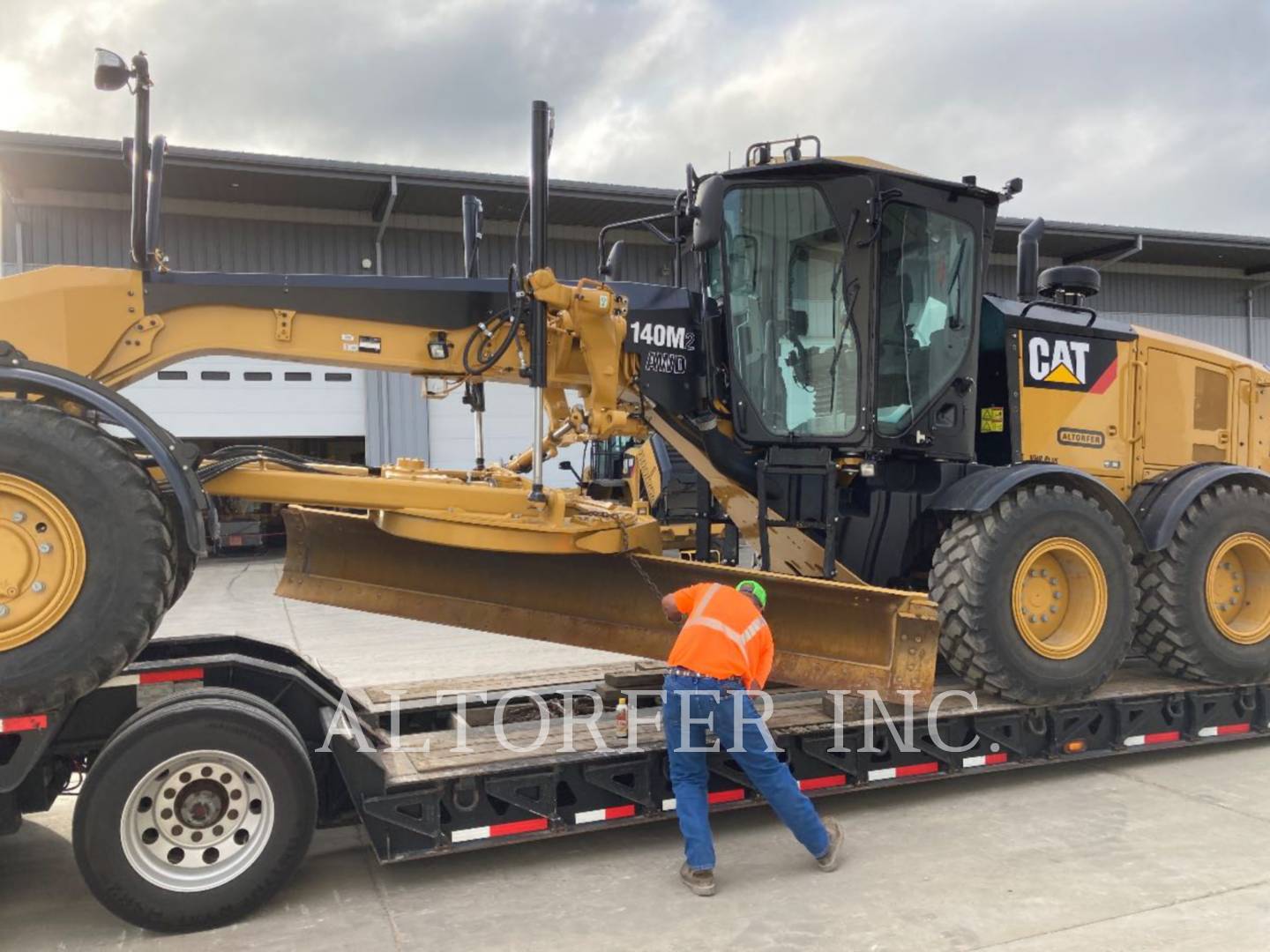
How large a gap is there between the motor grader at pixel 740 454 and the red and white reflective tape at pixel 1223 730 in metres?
0.30

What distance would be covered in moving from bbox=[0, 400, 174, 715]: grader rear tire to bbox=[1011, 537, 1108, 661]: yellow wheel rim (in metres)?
4.31

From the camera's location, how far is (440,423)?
785 inches

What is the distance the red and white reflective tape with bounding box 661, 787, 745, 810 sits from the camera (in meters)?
4.70

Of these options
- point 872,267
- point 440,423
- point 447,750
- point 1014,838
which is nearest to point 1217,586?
point 1014,838

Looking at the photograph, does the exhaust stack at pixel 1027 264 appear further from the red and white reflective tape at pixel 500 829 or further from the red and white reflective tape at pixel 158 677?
the red and white reflective tape at pixel 158 677

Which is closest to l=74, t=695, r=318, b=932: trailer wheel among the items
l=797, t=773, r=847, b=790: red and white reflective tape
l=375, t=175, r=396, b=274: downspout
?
l=797, t=773, r=847, b=790: red and white reflective tape

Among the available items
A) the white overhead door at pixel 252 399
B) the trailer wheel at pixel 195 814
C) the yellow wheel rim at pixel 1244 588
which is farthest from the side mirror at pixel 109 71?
the white overhead door at pixel 252 399

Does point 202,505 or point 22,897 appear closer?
point 202,505

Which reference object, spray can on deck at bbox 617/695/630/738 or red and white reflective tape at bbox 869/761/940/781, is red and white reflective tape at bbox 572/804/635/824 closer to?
spray can on deck at bbox 617/695/630/738

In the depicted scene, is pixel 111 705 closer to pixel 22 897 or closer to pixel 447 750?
pixel 22 897

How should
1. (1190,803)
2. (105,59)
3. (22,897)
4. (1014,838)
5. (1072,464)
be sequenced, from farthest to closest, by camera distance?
(1072,464) < (1190,803) < (1014,838) < (22,897) < (105,59)

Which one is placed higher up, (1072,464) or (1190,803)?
(1072,464)

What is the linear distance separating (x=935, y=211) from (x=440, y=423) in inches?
602

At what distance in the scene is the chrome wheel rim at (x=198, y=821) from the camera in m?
3.78
